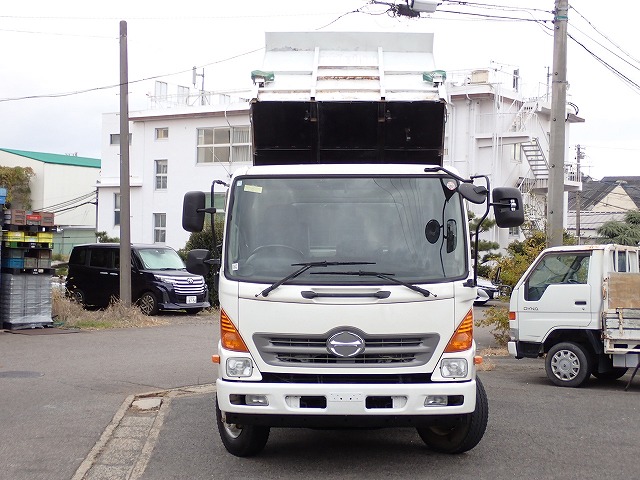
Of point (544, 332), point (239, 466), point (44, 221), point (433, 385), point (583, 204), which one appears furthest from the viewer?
point (583, 204)

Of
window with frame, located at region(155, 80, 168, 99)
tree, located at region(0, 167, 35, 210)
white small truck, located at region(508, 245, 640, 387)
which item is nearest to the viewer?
white small truck, located at region(508, 245, 640, 387)

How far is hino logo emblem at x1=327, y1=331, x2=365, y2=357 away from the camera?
643 centimetres

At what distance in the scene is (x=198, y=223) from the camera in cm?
743

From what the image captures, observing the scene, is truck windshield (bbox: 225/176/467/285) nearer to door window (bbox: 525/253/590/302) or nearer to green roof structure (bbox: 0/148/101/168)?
door window (bbox: 525/253/590/302)

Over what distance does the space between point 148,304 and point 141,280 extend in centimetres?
67

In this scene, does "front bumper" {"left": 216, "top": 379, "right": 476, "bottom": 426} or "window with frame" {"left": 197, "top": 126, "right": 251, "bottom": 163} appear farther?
"window with frame" {"left": 197, "top": 126, "right": 251, "bottom": 163}

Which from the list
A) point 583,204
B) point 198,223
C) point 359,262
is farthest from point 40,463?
point 583,204

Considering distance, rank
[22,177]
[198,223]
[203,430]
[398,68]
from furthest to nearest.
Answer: [22,177] < [398,68] < [203,430] < [198,223]

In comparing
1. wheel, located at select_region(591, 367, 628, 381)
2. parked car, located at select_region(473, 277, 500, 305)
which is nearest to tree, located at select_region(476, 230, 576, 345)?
wheel, located at select_region(591, 367, 628, 381)

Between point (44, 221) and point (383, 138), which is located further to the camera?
point (44, 221)

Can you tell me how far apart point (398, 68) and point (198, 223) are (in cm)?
325

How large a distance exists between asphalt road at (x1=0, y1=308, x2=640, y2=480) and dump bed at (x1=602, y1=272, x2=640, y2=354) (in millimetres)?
682

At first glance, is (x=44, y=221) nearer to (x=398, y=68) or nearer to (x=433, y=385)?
(x=398, y=68)

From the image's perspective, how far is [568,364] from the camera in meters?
11.6
